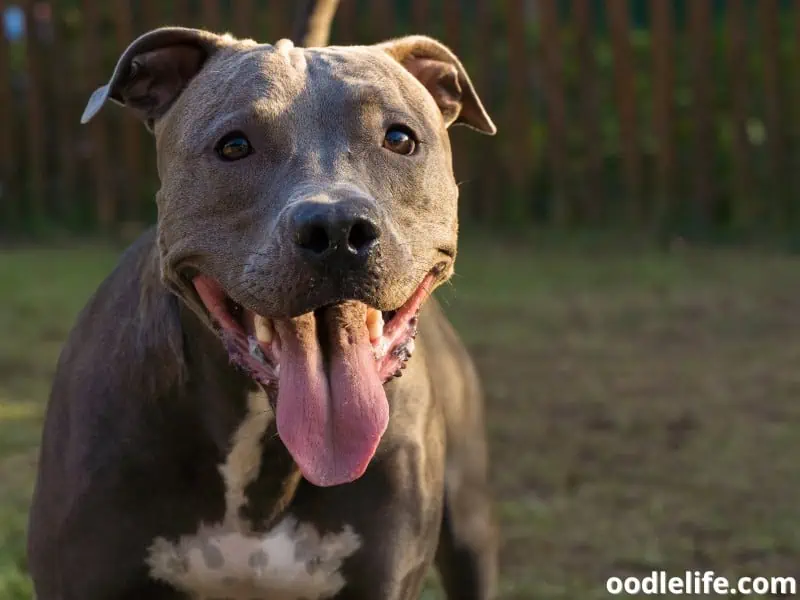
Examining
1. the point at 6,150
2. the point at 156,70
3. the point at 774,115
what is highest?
the point at 156,70

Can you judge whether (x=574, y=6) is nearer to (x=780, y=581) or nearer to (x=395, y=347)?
(x=780, y=581)

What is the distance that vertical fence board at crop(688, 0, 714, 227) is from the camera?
11414 millimetres

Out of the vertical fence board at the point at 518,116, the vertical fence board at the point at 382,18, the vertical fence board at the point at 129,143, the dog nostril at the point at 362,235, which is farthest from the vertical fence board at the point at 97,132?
the dog nostril at the point at 362,235

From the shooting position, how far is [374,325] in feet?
11.1

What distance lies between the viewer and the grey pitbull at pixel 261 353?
3209mm

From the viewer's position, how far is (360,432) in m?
3.28

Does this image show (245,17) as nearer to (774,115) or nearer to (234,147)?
(774,115)

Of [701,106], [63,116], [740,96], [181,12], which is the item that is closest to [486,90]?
[701,106]

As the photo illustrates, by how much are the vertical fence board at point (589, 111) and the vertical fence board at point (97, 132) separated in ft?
12.8

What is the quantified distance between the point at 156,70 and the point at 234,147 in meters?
0.53

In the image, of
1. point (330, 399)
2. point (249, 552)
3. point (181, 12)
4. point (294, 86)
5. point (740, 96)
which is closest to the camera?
point (330, 399)

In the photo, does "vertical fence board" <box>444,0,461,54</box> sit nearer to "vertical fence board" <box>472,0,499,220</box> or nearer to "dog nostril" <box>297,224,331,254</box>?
"vertical fence board" <box>472,0,499,220</box>

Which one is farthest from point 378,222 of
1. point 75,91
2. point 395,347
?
point 75,91

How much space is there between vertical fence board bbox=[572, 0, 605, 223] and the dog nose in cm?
871
